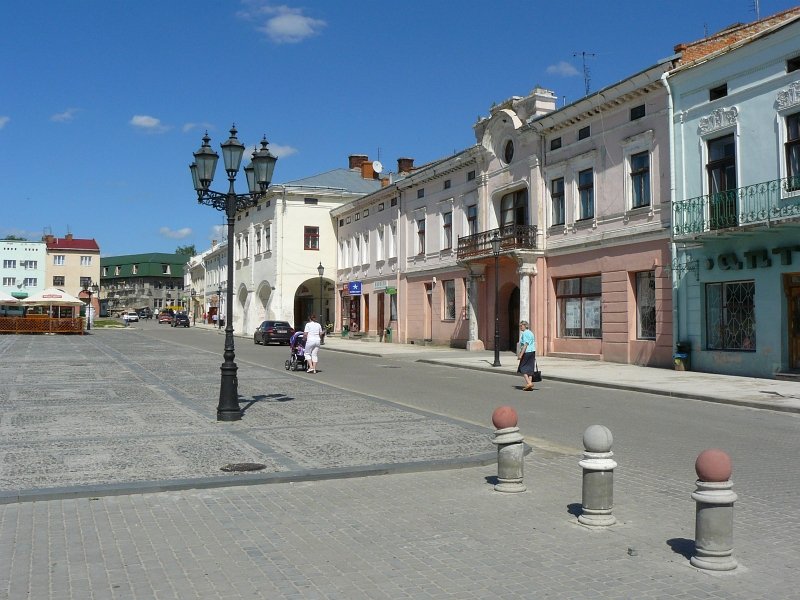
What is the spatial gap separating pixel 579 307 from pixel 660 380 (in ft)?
27.0

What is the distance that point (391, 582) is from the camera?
5055 mm

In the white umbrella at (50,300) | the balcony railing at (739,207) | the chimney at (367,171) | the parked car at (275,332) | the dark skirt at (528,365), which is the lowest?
the dark skirt at (528,365)

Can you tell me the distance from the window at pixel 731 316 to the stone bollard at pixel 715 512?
16755 millimetres

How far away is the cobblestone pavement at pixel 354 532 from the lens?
499cm

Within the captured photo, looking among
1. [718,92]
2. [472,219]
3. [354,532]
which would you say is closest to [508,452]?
[354,532]

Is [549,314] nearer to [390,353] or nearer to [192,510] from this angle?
[390,353]

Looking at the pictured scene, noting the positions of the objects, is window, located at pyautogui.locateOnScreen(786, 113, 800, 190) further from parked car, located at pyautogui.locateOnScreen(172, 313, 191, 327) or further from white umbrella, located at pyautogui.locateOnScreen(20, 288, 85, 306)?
parked car, located at pyautogui.locateOnScreen(172, 313, 191, 327)

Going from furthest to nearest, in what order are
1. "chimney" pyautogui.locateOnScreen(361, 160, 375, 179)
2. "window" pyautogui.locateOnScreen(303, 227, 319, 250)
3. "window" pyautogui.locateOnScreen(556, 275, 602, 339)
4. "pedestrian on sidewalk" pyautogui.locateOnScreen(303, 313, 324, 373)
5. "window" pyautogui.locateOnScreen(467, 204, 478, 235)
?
1. "chimney" pyautogui.locateOnScreen(361, 160, 375, 179)
2. "window" pyautogui.locateOnScreen(303, 227, 319, 250)
3. "window" pyautogui.locateOnScreen(467, 204, 478, 235)
4. "window" pyautogui.locateOnScreen(556, 275, 602, 339)
5. "pedestrian on sidewalk" pyautogui.locateOnScreen(303, 313, 324, 373)

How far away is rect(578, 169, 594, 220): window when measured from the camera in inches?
1063

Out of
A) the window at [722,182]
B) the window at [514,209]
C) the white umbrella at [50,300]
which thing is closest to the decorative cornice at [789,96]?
the window at [722,182]

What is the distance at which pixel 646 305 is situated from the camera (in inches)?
966

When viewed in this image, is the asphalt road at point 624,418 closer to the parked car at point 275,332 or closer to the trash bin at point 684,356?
the trash bin at point 684,356

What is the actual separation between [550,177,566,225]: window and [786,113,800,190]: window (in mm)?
9883

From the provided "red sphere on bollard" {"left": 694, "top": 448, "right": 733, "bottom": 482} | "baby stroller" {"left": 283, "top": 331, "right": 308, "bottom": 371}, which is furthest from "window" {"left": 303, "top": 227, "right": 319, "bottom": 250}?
"red sphere on bollard" {"left": 694, "top": 448, "right": 733, "bottom": 482}
